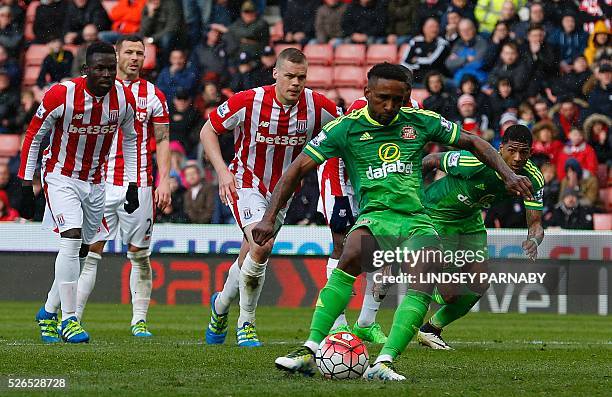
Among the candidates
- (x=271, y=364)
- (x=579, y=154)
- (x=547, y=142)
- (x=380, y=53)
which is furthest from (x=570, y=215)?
(x=271, y=364)

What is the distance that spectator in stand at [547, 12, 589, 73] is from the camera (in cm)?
1873

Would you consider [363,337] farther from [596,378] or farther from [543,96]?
[543,96]

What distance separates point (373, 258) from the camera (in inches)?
274

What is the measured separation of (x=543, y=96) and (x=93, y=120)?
33.4 ft

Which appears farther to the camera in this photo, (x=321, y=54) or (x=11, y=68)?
Result: (x=11, y=68)

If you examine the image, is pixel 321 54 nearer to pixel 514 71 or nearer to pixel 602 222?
pixel 514 71

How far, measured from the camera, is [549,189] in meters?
16.8

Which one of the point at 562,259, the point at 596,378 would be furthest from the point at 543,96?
the point at 596,378

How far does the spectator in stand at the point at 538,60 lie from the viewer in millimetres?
18359

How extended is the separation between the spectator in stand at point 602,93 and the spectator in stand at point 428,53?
246 cm

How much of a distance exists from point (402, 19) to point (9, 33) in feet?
22.8

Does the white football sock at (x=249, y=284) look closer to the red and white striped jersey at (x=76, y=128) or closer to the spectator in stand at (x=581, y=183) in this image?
the red and white striped jersey at (x=76, y=128)

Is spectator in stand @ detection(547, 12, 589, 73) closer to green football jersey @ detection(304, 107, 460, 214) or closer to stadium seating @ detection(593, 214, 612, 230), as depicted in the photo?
stadium seating @ detection(593, 214, 612, 230)

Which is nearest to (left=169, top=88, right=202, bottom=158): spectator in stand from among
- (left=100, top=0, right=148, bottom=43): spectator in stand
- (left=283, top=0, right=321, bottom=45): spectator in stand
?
(left=100, top=0, right=148, bottom=43): spectator in stand
